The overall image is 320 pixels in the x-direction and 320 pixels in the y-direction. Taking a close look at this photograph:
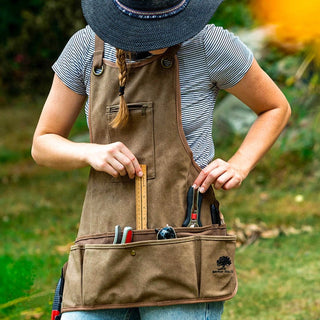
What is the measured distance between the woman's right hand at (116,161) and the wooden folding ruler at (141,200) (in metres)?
0.02

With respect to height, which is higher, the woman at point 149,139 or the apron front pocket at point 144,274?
the woman at point 149,139

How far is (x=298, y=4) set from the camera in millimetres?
2178

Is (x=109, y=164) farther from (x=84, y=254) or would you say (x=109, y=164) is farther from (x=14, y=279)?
(x=14, y=279)

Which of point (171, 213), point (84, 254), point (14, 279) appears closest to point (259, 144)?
point (171, 213)

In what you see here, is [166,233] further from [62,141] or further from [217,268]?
[62,141]

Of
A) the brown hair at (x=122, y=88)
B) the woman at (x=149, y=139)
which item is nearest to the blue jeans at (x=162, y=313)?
the woman at (x=149, y=139)

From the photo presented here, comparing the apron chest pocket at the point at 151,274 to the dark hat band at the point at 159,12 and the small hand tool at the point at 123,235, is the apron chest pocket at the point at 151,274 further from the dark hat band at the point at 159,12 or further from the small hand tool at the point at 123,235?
the dark hat band at the point at 159,12

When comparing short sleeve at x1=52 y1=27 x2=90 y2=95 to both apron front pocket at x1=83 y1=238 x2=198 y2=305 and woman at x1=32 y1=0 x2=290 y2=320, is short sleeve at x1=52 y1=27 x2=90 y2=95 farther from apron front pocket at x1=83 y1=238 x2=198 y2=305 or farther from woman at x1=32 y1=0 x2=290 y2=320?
apron front pocket at x1=83 y1=238 x2=198 y2=305

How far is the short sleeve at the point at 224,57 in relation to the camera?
1.82 meters

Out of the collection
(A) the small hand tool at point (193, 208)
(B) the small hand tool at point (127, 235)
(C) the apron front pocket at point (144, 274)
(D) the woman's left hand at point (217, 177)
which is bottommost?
(C) the apron front pocket at point (144, 274)

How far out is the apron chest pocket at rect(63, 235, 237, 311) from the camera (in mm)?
1725

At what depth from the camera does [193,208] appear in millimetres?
1829

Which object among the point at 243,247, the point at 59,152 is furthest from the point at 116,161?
the point at 243,247

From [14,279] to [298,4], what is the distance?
6.27ft
